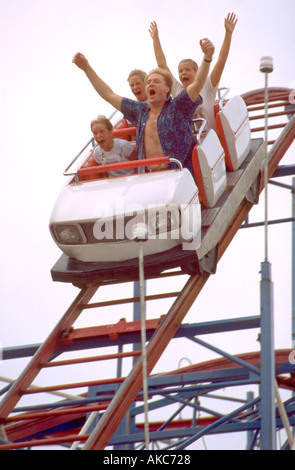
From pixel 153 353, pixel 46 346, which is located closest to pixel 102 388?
pixel 46 346

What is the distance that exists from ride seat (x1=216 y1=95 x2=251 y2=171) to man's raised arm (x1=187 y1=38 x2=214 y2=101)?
2.30 feet

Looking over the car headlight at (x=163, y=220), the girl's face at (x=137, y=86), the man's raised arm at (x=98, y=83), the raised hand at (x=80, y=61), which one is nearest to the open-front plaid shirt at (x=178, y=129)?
the man's raised arm at (x=98, y=83)

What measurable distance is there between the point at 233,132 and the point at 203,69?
0.96 m

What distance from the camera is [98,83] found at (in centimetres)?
744

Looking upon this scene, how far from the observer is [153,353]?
6.19m

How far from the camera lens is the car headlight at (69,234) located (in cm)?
659

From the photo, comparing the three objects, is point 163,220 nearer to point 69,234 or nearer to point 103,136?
point 69,234

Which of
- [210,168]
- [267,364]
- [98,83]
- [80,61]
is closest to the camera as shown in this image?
[267,364]

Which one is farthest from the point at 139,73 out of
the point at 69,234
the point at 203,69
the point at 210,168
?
the point at 69,234

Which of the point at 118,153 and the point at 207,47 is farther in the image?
the point at 118,153

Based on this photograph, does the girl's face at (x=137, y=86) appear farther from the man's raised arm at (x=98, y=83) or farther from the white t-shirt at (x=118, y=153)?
the white t-shirt at (x=118, y=153)

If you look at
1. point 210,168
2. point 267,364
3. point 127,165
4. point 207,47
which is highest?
point 207,47
